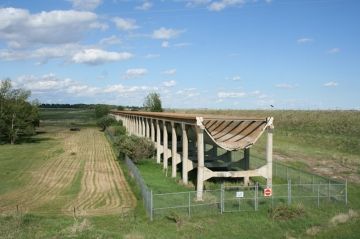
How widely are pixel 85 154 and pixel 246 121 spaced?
35.8m

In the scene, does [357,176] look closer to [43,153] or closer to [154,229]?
[154,229]

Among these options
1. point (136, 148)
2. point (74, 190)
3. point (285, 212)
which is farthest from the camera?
point (136, 148)

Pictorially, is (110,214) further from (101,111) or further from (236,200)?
(101,111)

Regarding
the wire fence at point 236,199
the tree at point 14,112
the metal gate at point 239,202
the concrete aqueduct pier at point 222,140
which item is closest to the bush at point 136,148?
the concrete aqueduct pier at point 222,140

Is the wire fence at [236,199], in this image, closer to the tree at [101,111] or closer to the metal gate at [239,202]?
the metal gate at [239,202]

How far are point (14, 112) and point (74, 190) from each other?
52640 mm

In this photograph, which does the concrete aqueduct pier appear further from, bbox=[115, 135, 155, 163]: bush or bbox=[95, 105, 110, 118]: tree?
bbox=[95, 105, 110, 118]: tree

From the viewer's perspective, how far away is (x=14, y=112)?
270 ft

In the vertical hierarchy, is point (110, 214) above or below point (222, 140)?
below

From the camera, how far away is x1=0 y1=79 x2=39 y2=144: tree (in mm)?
82000

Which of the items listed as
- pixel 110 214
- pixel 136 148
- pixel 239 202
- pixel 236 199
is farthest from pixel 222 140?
pixel 136 148

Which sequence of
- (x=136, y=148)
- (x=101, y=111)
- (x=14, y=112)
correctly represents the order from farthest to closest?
(x=101, y=111)
(x=14, y=112)
(x=136, y=148)

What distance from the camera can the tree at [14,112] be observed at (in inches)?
3228

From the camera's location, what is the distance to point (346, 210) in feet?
83.3
